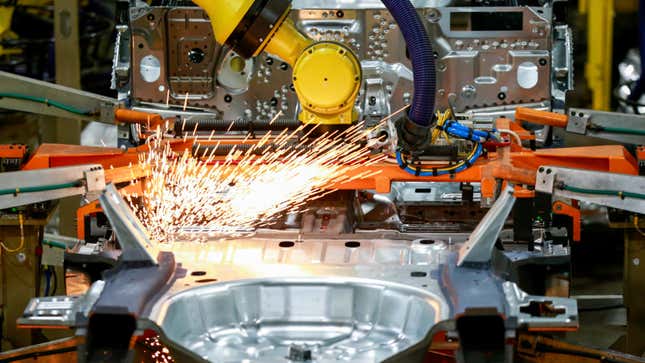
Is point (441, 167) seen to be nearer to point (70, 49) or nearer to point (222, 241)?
point (222, 241)

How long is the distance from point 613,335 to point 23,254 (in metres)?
3.61

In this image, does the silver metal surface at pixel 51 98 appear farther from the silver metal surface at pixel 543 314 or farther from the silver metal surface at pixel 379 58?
the silver metal surface at pixel 543 314

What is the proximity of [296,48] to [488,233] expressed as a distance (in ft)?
5.06

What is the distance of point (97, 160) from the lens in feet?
19.0

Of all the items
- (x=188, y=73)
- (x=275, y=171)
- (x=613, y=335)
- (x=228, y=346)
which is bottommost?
(x=613, y=335)

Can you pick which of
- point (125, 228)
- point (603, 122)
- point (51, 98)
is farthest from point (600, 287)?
point (125, 228)

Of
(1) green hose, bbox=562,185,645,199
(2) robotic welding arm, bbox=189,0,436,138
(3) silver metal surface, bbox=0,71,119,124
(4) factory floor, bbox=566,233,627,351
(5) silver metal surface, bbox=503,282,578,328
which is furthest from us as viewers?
(4) factory floor, bbox=566,233,627,351

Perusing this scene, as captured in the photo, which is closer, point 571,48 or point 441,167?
point 441,167

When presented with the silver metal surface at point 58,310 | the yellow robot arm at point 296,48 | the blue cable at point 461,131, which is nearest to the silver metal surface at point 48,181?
the silver metal surface at point 58,310

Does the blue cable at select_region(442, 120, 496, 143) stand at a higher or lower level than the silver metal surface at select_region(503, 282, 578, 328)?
higher

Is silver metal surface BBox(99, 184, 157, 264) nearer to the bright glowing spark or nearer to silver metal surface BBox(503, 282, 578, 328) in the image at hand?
the bright glowing spark

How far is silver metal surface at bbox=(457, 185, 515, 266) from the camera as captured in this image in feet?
15.2

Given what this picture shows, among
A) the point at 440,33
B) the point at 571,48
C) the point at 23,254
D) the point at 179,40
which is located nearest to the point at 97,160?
the point at 23,254

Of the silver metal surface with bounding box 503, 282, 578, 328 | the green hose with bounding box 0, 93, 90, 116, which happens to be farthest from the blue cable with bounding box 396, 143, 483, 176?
the green hose with bounding box 0, 93, 90, 116
